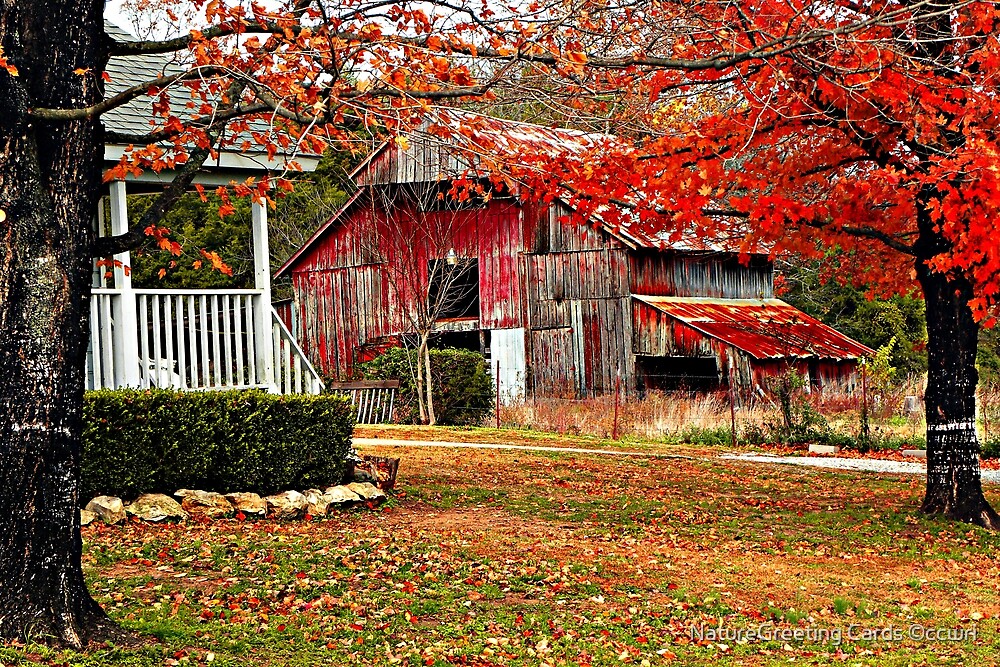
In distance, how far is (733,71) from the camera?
11.7 metres

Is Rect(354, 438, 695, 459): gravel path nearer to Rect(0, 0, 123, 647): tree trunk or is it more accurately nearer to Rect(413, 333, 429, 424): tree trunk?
Rect(413, 333, 429, 424): tree trunk

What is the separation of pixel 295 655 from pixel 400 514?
5111 mm

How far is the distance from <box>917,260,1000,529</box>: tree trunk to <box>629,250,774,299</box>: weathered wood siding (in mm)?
17761

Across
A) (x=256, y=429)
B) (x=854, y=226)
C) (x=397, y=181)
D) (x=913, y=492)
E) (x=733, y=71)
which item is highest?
(x=397, y=181)

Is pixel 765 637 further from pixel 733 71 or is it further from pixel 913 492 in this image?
pixel 913 492

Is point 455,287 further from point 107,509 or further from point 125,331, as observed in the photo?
point 107,509

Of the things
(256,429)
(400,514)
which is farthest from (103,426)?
(400,514)

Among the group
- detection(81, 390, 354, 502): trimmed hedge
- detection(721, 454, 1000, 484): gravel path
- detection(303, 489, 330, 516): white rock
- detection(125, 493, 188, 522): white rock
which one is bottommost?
detection(721, 454, 1000, 484): gravel path

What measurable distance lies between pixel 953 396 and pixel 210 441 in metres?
7.71

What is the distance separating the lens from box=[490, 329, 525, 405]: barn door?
31.8 meters

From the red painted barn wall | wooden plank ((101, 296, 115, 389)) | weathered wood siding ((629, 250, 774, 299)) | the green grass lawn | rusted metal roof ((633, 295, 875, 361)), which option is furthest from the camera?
the red painted barn wall

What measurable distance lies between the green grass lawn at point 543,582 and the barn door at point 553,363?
16.6 meters

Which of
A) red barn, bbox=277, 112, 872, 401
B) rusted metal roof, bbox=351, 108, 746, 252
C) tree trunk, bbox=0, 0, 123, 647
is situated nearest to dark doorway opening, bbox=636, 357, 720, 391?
red barn, bbox=277, 112, 872, 401

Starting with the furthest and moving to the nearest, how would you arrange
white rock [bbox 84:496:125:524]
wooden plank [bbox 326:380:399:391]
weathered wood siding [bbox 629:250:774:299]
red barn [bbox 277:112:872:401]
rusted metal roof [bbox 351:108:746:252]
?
weathered wood siding [bbox 629:250:774:299]
red barn [bbox 277:112:872:401]
wooden plank [bbox 326:380:399:391]
white rock [bbox 84:496:125:524]
rusted metal roof [bbox 351:108:746:252]
